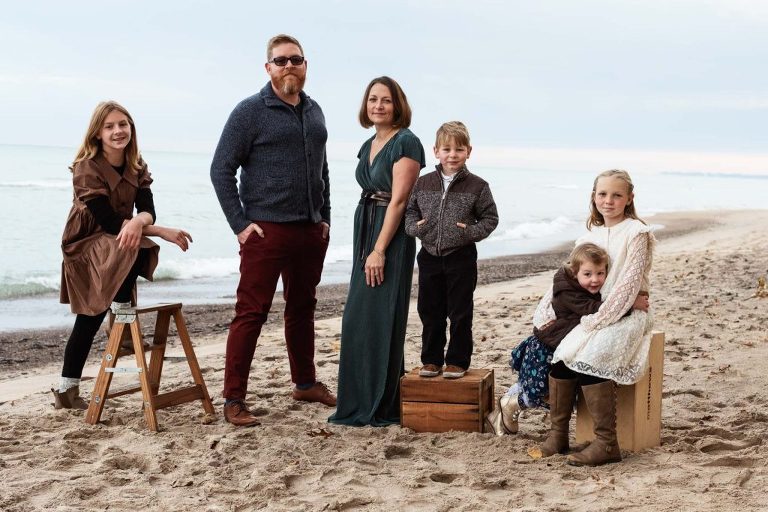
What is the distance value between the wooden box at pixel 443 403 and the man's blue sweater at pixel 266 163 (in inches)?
42.2

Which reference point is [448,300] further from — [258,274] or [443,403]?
[258,274]

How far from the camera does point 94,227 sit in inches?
193

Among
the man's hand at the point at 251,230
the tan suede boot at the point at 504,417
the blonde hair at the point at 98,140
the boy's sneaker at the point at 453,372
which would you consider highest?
the blonde hair at the point at 98,140

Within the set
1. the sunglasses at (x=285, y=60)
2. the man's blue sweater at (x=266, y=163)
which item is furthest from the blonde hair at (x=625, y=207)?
the sunglasses at (x=285, y=60)

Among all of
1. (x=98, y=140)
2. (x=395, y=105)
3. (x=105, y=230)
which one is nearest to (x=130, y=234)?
(x=105, y=230)

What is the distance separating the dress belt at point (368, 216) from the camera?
4.74 m

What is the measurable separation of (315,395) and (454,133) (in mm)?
1826

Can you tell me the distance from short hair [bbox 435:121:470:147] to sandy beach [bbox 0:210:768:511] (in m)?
1.49

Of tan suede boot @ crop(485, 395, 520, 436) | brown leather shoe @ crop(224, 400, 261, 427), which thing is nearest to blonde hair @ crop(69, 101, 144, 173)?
brown leather shoe @ crop(224, 400, 261, 427)

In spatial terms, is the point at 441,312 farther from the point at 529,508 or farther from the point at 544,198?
the point at 544,198

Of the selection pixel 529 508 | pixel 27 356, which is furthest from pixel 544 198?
pixel 529 508

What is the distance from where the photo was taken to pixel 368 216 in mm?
4777

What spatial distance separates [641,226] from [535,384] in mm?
916

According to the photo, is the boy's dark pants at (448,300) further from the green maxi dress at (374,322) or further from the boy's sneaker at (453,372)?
the green maxi dress at (374,322)
